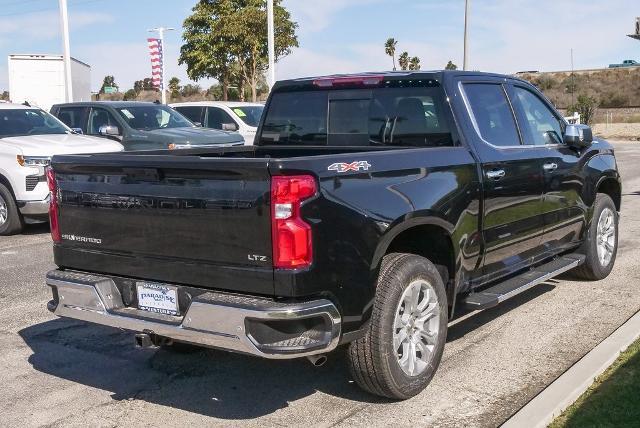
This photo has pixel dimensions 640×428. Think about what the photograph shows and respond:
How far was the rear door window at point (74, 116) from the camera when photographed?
1355 centimetres

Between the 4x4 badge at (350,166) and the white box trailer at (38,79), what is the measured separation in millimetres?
25653

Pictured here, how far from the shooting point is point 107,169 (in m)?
4.38

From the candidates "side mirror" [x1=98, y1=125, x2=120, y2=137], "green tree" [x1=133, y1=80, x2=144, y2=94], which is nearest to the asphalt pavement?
"side mirror" [x1=98, y1=125, x2=120, y2=137]

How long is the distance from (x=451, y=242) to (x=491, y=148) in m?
0.94

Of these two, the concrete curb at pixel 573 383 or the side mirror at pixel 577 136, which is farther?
the side mirror at pixel 577 136

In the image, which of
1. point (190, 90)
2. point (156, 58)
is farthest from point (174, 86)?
point (156, 58)

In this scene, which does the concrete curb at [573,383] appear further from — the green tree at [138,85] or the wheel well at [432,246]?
the green tree at [138,85]

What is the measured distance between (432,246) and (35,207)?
7.06 metres

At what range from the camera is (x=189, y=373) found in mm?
5074

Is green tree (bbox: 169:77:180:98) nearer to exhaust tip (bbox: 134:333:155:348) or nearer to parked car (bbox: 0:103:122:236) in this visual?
parked car (bbox: 0:103:122:236)

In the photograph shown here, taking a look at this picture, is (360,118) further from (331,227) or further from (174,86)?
(174,86)

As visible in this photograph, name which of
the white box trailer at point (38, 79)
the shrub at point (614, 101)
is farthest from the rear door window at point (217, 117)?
the shrub at point (614, 101)

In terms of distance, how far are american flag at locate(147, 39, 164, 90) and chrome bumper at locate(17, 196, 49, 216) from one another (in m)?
21.0

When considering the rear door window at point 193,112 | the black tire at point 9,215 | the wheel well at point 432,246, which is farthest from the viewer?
the rear door window at point 193,112
